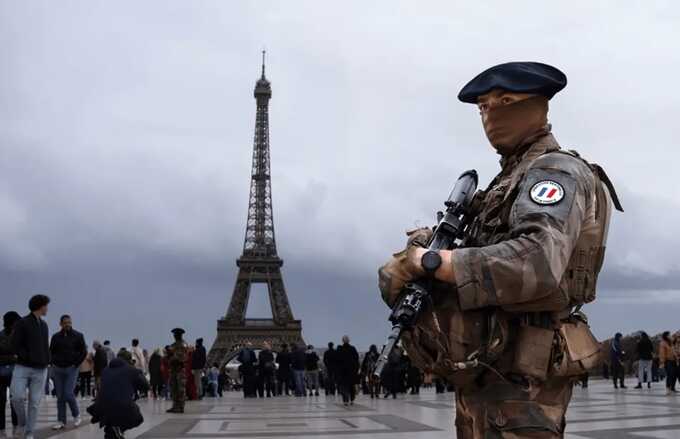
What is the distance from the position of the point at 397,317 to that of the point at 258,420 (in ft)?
35.2

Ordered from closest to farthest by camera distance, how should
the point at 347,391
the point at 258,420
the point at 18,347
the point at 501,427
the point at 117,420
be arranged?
the point at 501,427
the point at 117,420
the point at 18,347
the point at 258,420
the point at 347,391

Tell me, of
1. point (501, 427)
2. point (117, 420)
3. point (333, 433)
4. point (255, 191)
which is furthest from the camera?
point (255, 191)

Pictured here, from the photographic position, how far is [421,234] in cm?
249

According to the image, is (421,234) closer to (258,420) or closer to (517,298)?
(517,298)

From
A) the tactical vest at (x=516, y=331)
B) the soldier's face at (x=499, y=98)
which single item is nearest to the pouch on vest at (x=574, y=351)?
the tactical vest at (x=516, y=331)

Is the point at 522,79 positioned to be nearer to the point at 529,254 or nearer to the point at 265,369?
the point at 529,254

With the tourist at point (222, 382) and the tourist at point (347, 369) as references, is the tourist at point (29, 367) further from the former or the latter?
the tourist at point (222, 382)

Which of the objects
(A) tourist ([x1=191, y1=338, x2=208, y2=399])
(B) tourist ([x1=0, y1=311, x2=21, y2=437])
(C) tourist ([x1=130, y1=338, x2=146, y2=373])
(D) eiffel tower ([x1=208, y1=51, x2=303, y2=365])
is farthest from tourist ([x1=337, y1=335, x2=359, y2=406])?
(D) eiffel tower ([x1=208, y1=51, x2=303, y2=365])

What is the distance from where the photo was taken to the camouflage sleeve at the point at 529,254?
2098 mm

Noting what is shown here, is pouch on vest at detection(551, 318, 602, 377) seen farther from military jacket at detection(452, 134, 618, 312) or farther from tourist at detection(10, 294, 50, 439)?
tourist at detection(10, 294, 50, 439)

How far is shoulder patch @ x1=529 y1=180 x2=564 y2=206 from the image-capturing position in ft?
7.16

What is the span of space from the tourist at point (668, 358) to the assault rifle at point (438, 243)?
17.6 metres

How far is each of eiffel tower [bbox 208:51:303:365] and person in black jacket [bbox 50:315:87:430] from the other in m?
47.0

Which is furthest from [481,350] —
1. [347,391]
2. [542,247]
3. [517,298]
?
[347,391]
